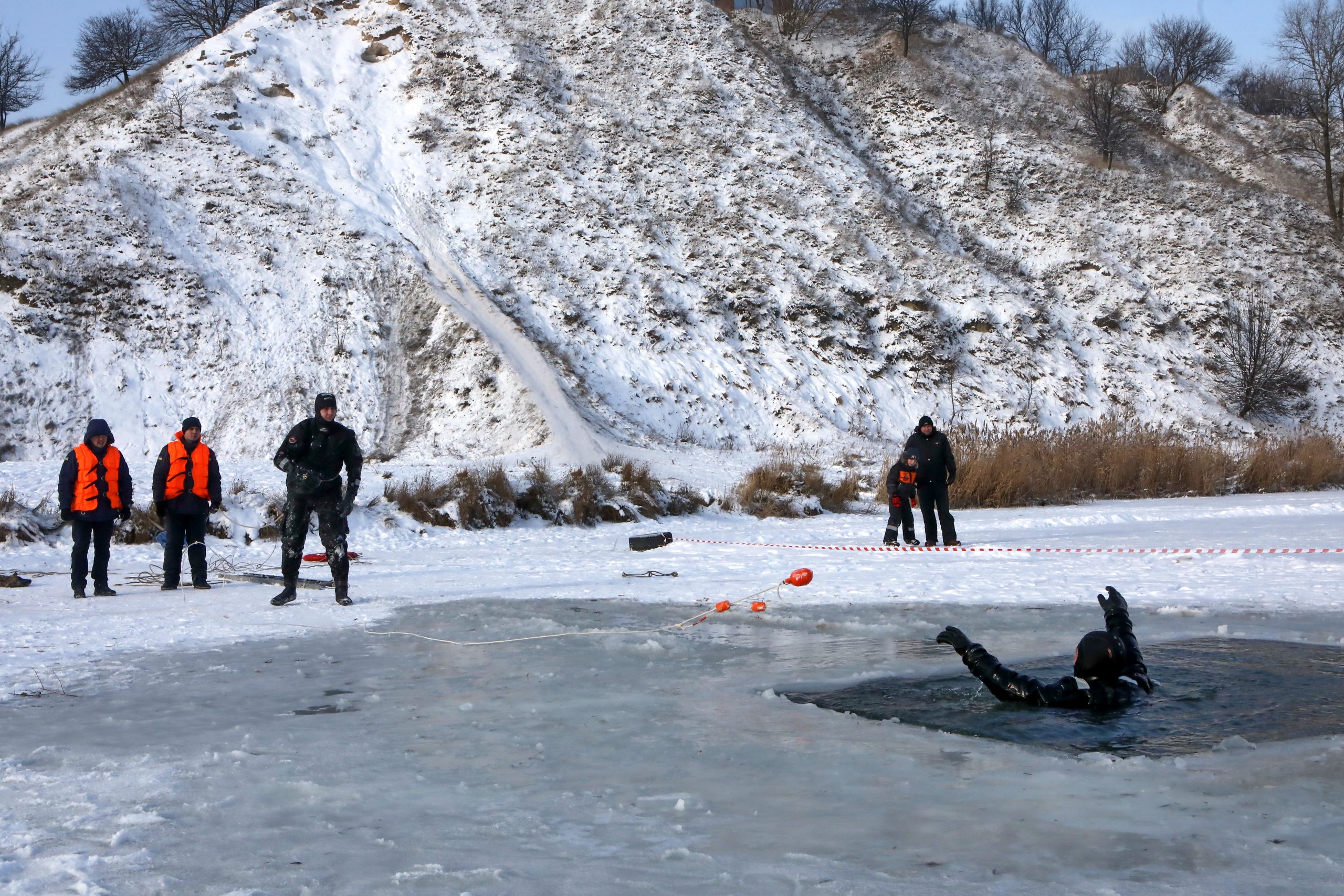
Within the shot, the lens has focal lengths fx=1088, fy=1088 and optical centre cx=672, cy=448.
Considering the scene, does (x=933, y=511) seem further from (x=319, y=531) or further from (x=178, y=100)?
(x=178, y=100)

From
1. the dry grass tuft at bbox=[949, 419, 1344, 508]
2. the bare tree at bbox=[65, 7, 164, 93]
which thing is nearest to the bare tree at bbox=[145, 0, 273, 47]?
the bare tree at bbox=[65, 7, 164, 93]

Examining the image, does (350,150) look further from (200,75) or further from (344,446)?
(344,446)

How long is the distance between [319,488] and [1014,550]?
28.0 ft

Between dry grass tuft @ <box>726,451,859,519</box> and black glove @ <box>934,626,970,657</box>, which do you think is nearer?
black glove @ <box>934,626,970,657</box>

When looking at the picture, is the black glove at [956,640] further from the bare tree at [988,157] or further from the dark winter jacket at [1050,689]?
the bare tree at [988,157]

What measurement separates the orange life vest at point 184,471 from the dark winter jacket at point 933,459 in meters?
8.71

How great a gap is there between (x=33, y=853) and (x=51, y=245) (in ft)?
101

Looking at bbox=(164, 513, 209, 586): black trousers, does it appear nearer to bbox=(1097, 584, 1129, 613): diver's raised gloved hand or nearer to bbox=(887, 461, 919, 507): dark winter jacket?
bbox=(887, 461, 919, 507): dark winter jacket

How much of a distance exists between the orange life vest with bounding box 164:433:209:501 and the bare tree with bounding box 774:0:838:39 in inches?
1814

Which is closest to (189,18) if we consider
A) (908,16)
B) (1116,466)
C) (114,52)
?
(114,52)

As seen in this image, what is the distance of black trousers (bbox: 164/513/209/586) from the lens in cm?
1186

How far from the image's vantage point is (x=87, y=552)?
11.1m

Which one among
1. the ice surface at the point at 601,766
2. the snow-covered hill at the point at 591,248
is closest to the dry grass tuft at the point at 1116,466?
the snow-covered hill at the point at 591,248

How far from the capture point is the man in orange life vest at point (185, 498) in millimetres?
11797
